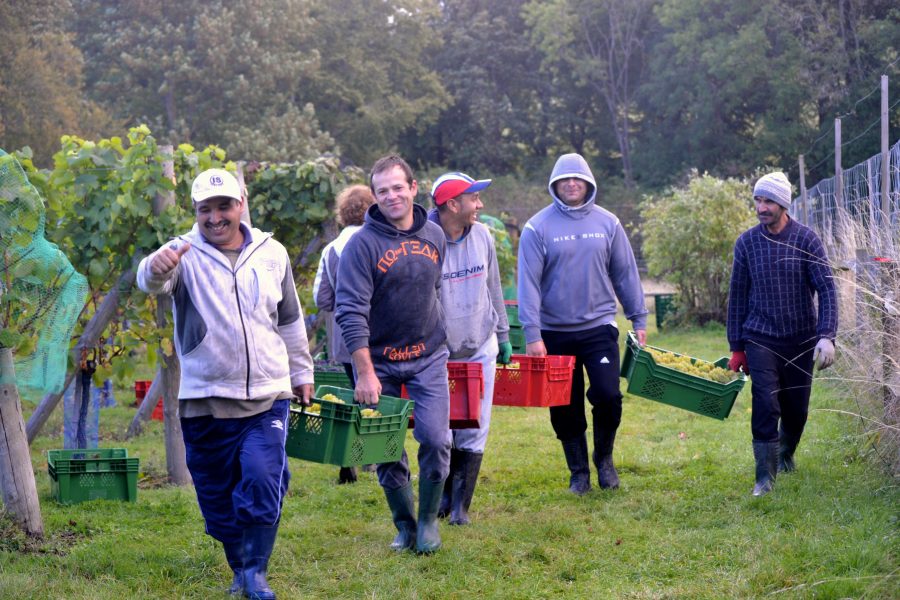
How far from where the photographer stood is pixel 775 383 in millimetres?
6961

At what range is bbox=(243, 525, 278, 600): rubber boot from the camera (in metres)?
5.02

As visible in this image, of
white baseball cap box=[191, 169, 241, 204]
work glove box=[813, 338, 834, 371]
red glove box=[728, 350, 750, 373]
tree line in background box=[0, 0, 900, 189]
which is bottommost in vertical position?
red glove box=[728, 350, 750, 373]

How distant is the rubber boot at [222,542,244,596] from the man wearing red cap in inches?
68.8

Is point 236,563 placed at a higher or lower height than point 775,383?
lower

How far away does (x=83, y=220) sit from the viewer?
8078mm

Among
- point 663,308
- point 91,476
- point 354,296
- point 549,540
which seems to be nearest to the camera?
point 354,296

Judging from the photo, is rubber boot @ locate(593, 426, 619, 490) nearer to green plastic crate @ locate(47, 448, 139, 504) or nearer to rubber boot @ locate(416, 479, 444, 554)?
rubber boot @ locate(416, 479, 444, 554)

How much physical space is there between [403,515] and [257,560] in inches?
45.4

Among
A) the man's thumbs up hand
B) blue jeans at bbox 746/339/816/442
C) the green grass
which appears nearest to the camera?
the man's thumbs up hand

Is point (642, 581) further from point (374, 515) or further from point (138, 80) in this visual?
point (138, 80)

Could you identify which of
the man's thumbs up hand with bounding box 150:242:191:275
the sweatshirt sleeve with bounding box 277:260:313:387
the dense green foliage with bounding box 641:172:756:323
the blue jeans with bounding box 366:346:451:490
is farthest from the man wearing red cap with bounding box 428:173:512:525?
the dense green foliage with bounding box 641:172:756:323

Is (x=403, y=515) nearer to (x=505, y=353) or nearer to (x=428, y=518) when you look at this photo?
(x=428, y=518)

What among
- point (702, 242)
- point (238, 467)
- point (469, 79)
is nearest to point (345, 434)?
point (238, 467)

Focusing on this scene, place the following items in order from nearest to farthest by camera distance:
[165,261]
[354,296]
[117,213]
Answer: [165,261]
[354,296]
[117,213]
